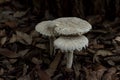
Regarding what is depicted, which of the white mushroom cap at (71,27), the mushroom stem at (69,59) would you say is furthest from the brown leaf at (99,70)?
the white mushroom cap at (71,27)

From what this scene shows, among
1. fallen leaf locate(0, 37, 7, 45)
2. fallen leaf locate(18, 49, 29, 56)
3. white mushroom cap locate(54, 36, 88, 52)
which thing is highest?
white mushroom cap locate(54, 36, 88, 52)

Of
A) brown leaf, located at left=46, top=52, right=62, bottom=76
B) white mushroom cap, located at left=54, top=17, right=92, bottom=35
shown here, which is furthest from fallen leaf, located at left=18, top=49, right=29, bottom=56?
white mushroom cap, located at left=54, top=17, right=92, bottom=35

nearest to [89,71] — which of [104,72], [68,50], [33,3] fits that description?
[104,72]

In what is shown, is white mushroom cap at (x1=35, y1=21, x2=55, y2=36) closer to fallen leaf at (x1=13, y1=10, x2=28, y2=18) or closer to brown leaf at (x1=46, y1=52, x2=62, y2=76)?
brown leaf at (x1=46, y1=52, x2=62, y2=76)

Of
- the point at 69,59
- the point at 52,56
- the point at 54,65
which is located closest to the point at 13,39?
the point at 52,56

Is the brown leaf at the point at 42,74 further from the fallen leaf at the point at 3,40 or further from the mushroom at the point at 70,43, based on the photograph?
the fallen leaf at the point at 3,40

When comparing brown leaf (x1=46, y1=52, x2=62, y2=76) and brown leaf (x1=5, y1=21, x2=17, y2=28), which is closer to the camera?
brown leaf (x1=46, y1=52, x2=62, y2=76)

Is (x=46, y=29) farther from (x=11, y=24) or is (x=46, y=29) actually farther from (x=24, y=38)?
(x=11, y=24)
